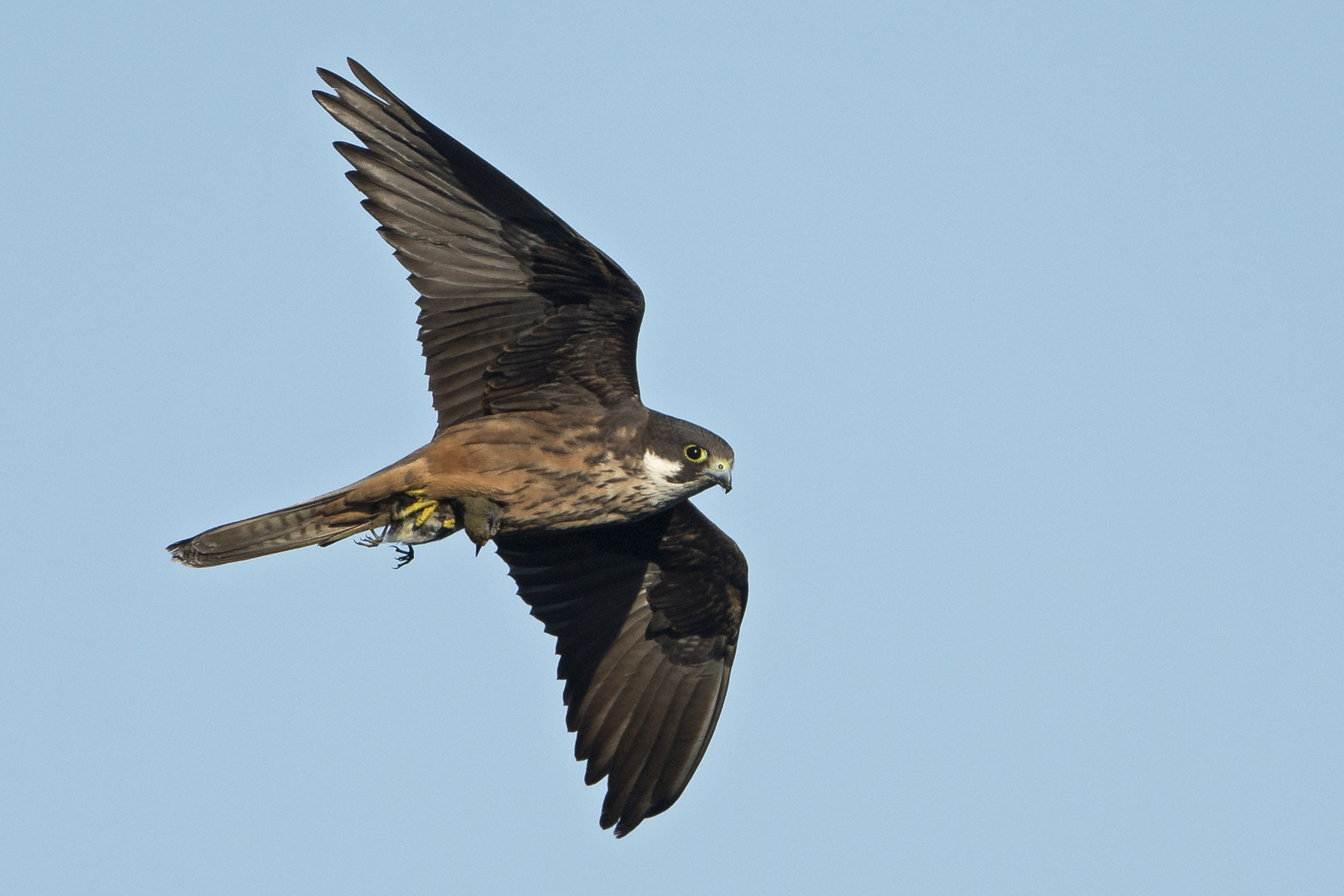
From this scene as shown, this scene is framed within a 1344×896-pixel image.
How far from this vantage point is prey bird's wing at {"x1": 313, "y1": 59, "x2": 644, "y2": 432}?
24.8ft

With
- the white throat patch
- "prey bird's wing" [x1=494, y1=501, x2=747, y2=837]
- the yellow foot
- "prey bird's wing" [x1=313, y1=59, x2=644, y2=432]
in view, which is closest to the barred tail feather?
the yellow foot

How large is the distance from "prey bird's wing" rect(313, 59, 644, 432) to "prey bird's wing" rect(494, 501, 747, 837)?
1397mm

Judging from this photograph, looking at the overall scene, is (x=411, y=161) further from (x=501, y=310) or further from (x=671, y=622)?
(x=671, y=622)

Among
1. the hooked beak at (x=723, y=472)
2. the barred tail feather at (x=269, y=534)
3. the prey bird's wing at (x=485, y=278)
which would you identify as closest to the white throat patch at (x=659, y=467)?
the hooked beak at (x=723, y=472)

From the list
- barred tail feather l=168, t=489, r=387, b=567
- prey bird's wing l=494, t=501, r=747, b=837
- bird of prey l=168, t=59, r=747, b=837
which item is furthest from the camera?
prey bird's wing l=494, t=501, r=747, b=837

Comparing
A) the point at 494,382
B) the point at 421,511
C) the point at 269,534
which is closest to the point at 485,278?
the point at 494,382

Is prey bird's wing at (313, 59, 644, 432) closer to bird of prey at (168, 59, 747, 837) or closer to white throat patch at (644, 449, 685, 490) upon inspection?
bird of prey at (168, 59, 747, 837)

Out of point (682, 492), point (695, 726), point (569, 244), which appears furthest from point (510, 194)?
point (695, 726)

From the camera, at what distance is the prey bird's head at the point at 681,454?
25.4 ft

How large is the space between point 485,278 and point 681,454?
1.48 meters

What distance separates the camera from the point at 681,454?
7.75 m

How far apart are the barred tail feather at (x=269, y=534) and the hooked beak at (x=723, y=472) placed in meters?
2.01

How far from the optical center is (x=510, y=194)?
24.8 feet

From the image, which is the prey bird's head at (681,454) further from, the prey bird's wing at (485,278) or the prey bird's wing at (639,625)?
the prey bird's wing at (639,625)
